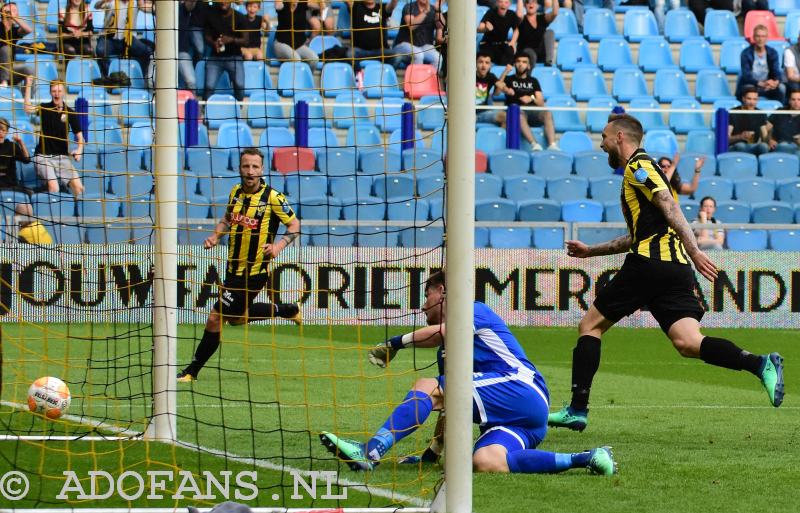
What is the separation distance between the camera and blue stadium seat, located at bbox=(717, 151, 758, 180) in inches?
753

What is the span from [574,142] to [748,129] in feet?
7.93

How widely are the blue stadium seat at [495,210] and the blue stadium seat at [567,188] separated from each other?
1.16 metres

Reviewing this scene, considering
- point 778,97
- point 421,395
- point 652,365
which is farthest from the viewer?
point 778,97

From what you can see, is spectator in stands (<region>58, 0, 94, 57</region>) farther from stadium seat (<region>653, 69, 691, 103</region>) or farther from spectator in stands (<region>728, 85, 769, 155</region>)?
stadium seat (<region>653, 69, 691, 103</region>)

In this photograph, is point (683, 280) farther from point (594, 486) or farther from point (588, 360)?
point (594, 486)

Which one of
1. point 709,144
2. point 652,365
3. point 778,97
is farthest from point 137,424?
point 778,97

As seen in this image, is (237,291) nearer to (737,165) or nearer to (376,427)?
(376,427)

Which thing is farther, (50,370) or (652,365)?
(652,365)

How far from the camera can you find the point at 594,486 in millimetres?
6156

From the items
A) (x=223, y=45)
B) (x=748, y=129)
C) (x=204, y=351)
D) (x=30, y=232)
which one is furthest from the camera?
(x=748, y=129)

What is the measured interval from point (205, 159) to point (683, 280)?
10529 millimetres

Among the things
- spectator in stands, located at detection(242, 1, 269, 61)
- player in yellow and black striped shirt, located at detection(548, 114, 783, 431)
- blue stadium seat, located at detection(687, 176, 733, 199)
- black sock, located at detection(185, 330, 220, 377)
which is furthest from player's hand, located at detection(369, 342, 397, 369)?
blue stadium seat, located at detection(687, 176, 733, 199)

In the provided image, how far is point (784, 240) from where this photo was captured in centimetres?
1672

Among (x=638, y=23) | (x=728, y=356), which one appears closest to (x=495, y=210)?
(x=638, y=23)
